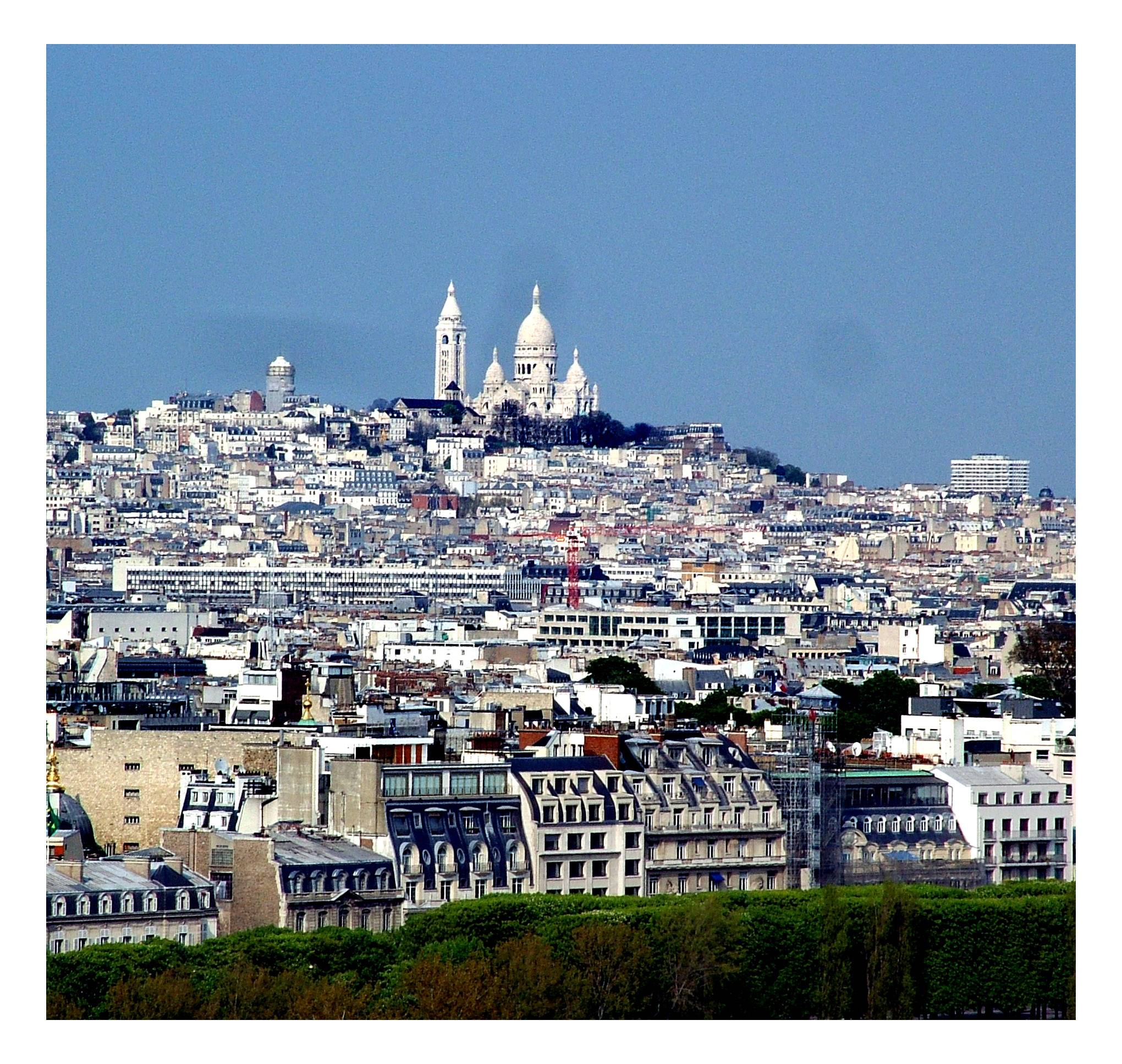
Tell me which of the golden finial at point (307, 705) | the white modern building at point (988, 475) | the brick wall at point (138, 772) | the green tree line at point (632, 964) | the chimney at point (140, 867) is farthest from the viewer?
the white modern building at point (988, 475)

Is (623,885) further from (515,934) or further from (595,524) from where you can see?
(595,524)

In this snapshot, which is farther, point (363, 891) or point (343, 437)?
point (343, 437)

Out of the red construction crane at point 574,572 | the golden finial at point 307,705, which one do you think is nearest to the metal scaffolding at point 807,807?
the golden finial at point 307,705

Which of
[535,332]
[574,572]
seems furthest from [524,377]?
[574,572]

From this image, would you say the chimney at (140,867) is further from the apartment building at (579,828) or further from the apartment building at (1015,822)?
the apartment building at (1015,822)

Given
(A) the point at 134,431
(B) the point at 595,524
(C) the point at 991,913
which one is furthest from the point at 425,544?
(C) the point at 991,913

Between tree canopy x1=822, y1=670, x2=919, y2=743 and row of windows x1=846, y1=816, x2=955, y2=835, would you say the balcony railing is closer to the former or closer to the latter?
row of windows x1=846, y1=816, x2=955, y2=835

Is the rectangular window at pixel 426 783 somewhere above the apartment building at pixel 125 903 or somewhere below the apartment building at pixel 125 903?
above
